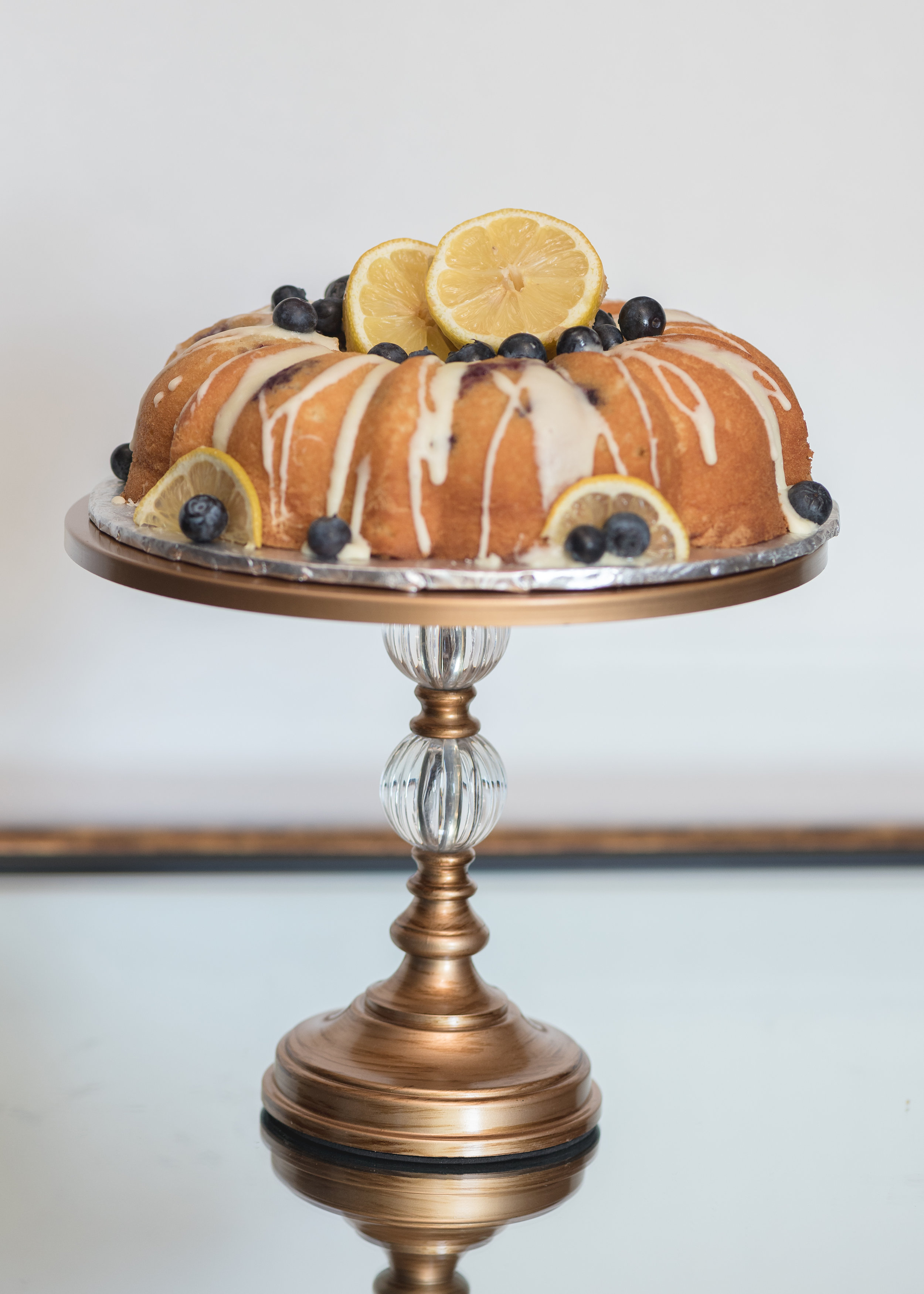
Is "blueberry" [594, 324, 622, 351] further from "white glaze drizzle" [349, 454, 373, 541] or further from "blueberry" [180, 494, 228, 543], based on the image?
"blueberry" [180, 494, 228, 543]

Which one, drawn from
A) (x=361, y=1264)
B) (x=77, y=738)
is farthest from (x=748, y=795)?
(x=361, y=1264)

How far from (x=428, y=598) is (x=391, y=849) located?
117cm

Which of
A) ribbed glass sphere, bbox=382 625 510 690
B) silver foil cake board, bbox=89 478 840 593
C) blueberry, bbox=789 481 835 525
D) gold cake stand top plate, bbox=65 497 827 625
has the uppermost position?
blueberry, bbox=789 481 835 525

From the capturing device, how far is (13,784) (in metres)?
2.42

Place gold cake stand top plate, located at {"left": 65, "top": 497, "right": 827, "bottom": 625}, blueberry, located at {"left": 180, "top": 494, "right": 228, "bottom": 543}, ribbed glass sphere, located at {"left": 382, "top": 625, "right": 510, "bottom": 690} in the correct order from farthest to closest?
ribbed glass sphere, located at {"left": 382, "top": 625, "right": 510, "bottom": 690}, blueberry, located at {"left": 180, "top": 494, "right": 228, "bottom": 543}, gold cake stand top plate, located at {"left": 65, "top": 497, "right": 827, "bottom": 625}

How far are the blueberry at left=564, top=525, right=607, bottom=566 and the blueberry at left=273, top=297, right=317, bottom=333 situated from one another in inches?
16.1

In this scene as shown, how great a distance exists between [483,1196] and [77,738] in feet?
3.67

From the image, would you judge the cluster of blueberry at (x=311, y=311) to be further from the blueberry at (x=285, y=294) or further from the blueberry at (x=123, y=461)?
the blueberry at (x=123, y=461)

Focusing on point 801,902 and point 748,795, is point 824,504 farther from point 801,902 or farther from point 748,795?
point 748,795

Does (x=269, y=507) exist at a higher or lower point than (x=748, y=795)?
higher

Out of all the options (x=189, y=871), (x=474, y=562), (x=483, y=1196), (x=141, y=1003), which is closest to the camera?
(x=474, y=562)

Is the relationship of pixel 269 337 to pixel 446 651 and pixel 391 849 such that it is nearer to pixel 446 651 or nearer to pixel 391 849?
pixel 446 651

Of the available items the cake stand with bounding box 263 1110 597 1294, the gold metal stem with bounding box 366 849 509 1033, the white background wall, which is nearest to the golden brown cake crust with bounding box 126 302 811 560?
the gold metal stem with bounding box 366 849 509 1033

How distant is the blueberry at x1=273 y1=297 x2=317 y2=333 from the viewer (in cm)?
159
